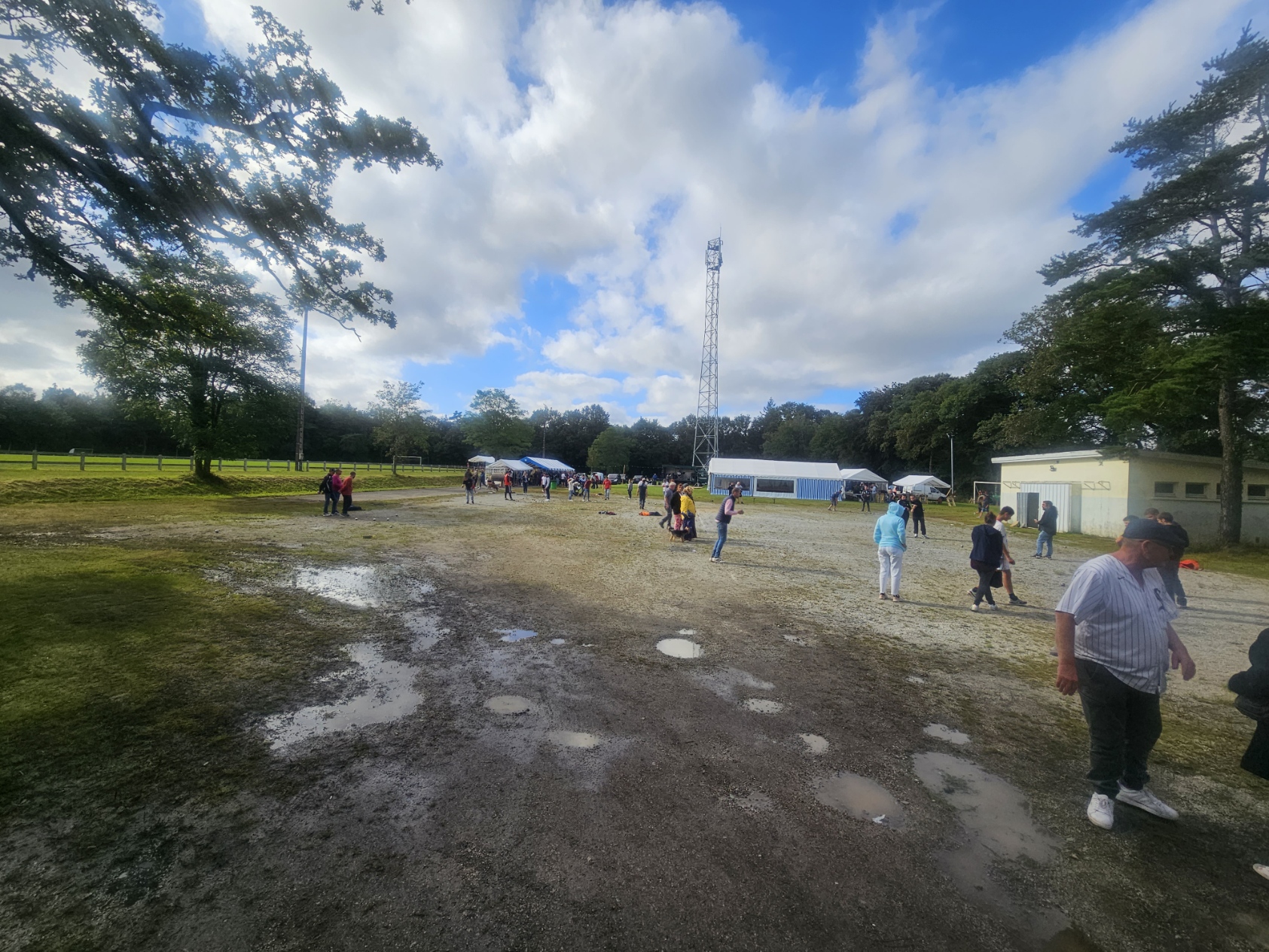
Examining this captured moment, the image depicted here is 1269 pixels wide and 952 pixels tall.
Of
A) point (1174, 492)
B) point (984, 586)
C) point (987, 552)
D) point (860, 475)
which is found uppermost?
point (860, 475)

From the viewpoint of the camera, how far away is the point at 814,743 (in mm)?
3844

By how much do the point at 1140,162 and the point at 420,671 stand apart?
26010 millimetres

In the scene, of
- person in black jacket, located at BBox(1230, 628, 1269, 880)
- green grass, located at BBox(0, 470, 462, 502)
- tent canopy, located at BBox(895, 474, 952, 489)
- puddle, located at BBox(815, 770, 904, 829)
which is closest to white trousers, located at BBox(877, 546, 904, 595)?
person in black jacket, located at BBox(1230, 628, 1269, 880)

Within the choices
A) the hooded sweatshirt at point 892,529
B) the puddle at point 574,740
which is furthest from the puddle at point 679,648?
the hooded sweatshirt at point 892,529

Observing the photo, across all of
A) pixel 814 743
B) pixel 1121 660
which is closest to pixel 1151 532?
pixel 1121 660

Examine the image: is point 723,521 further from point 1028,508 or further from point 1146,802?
point 1028,508

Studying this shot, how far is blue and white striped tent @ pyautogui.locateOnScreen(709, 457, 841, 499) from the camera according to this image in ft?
139

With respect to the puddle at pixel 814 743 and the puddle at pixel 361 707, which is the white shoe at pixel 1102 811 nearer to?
the puddle at pixel 814 743

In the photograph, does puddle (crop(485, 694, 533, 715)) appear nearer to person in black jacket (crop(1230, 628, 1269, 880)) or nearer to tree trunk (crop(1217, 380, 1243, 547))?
person in black jacket (crop(1230, 628, 1269, 880))

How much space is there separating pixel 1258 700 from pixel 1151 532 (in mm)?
937

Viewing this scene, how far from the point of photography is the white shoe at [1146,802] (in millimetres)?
3070

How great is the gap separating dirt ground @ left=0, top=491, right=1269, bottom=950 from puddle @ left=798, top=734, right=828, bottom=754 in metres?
0.03

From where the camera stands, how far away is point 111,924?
2082mm

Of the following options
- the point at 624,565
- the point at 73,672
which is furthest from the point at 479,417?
the point at 73,672
